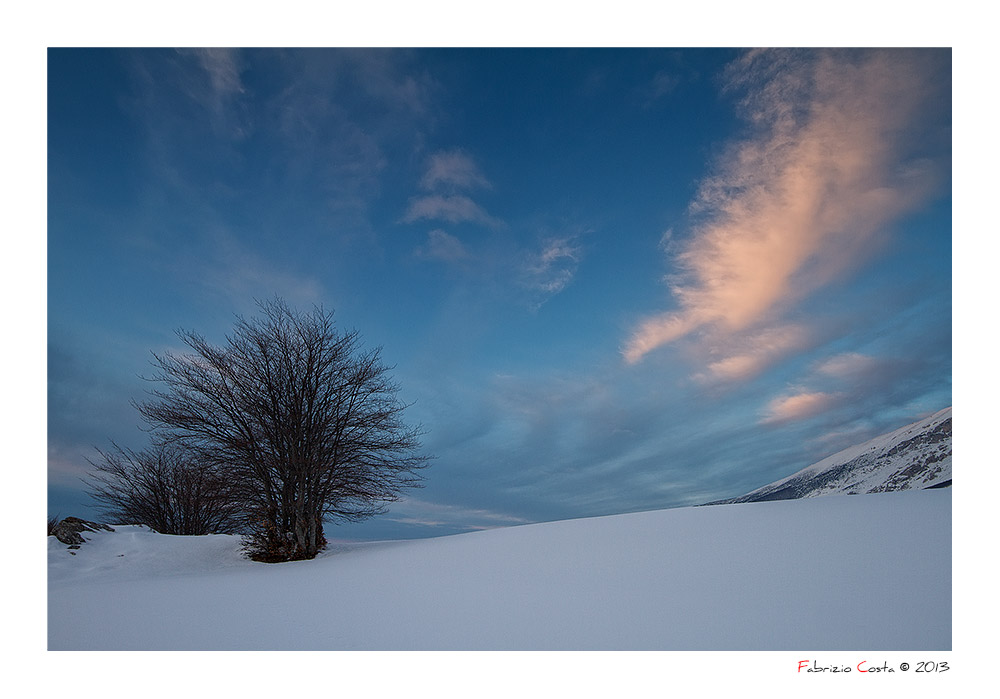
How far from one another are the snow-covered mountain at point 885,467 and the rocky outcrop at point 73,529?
10.9 m

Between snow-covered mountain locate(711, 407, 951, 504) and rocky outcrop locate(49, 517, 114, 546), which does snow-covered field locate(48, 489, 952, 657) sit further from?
rocky outcrop locate(49, 517, 114, 546)

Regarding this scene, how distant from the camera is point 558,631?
→ 3350 mm

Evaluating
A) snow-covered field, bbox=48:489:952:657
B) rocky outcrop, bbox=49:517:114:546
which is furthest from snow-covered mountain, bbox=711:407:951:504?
rocky outcrop, bbox=49:517:114:546

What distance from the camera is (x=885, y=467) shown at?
5879 mm

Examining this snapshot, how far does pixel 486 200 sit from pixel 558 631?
492 centimetres

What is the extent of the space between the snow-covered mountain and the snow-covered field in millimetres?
301

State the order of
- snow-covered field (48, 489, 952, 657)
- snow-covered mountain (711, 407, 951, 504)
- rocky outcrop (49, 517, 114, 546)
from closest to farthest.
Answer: snow-covered field (48, 489, 952, 657) < snow-covered mountain (711, 407, 951, 504) < rocky outcrop (49, 517, 114, 546)

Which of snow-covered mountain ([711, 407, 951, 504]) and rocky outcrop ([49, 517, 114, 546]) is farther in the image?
rocky outcrop ([49, 517, 114, 546])

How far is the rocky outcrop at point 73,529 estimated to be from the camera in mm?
9328

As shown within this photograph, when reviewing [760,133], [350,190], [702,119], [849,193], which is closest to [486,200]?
[350,190]

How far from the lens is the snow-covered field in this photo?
3.19 m

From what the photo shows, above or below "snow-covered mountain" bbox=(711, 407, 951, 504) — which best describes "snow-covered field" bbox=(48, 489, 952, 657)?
below

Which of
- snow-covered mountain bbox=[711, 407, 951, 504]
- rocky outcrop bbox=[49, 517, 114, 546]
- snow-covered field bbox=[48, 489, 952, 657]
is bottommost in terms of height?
rocky outcrop bbox=[49, 517, 114, 546]
